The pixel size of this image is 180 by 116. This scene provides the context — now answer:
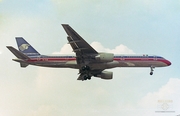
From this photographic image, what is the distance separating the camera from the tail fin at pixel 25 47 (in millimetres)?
20425

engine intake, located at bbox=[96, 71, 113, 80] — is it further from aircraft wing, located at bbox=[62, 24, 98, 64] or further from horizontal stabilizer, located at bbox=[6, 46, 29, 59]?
horizontal stabilizer, located at bbox=[6, 46, 29, 59]

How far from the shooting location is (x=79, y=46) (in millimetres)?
19625

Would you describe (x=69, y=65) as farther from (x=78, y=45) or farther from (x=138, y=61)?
(x=138, y=61)

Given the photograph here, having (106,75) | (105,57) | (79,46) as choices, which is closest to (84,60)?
(79,46)

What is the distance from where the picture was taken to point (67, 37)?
19.1 meters

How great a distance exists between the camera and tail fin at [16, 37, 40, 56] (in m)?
20.4

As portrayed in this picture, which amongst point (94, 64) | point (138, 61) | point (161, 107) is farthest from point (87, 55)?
point (161, 107)

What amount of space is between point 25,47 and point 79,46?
2.58 metres

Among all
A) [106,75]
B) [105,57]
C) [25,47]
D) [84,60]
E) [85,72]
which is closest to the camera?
[105,57]

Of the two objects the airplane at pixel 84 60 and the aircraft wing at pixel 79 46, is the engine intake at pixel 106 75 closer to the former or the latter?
the airplane at pixel 84 60

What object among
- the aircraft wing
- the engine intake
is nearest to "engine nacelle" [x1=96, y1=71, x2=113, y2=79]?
the engine intake

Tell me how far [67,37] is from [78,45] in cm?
70

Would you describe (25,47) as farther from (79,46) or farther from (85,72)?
(85,72)

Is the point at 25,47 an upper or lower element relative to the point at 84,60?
upper
